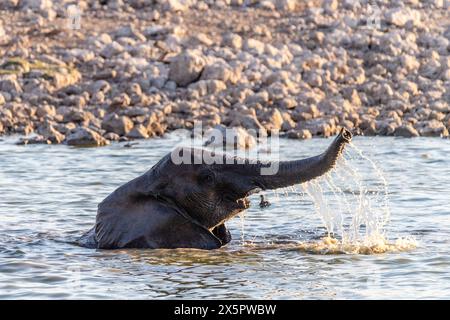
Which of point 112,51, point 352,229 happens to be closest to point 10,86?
point 112,51

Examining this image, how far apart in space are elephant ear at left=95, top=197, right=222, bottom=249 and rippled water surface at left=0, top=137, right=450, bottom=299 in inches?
4.0

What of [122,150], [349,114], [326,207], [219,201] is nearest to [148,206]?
[219,201]

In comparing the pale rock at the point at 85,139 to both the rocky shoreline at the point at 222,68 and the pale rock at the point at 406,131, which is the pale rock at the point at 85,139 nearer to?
the rocky shoreline at the point at 222,68

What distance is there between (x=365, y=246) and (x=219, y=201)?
1.47 m

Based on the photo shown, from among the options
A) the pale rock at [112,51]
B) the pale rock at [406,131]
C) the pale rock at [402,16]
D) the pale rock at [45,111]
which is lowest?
the pale rock at [406,131]

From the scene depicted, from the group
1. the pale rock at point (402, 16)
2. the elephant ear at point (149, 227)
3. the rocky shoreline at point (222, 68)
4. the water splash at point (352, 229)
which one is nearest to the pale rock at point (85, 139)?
the rocky shoreline at point (222, 68)

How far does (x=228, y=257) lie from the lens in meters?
11.9

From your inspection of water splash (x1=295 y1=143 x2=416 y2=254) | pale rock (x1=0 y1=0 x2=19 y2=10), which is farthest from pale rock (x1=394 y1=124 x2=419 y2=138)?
pale rock (x1=0 y1=0 x2=19 y2=10)

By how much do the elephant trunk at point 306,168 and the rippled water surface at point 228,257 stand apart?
0.75 metres

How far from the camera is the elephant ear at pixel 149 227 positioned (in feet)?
38.8

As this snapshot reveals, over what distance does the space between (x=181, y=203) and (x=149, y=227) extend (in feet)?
1.36

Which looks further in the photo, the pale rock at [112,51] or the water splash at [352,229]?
the pale rock at [112,51]

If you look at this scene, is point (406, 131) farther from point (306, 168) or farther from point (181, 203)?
point (306, 168)

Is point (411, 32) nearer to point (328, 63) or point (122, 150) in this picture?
point (328, 63)
